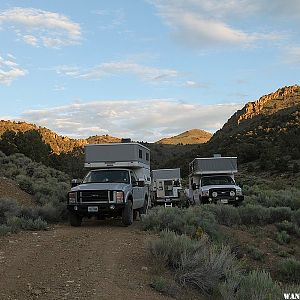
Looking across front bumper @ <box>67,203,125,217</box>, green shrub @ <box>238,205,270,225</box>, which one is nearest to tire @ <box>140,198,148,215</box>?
Answer: front bumper @ <box>67,203,125,217</box>

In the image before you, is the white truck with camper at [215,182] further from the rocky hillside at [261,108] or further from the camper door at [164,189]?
the rocky hillside at [261,108]

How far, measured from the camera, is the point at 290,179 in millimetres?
42562

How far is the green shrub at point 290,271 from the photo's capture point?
443 inches

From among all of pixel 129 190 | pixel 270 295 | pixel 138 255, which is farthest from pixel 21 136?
pixel 270 295

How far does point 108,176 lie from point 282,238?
248 inches

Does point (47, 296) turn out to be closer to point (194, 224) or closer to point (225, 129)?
point (194, 224)

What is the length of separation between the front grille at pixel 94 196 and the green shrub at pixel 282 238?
5.88 m

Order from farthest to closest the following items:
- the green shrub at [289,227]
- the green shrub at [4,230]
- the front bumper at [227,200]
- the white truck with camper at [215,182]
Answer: the white truck with camper at [215,182] < the front bumper at [227,200] < the green shrub at [289,227] < the green shrub at [4,230]

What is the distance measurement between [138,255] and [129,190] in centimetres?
574

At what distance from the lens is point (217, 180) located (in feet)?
78.1

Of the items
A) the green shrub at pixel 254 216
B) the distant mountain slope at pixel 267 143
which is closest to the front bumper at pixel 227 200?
the green shrub at pixel 254 216

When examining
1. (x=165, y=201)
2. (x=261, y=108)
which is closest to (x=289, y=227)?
(x=165, y=201)

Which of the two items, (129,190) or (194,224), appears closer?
(194,224)

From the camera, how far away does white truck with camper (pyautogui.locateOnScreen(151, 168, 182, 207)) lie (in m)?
31.8
